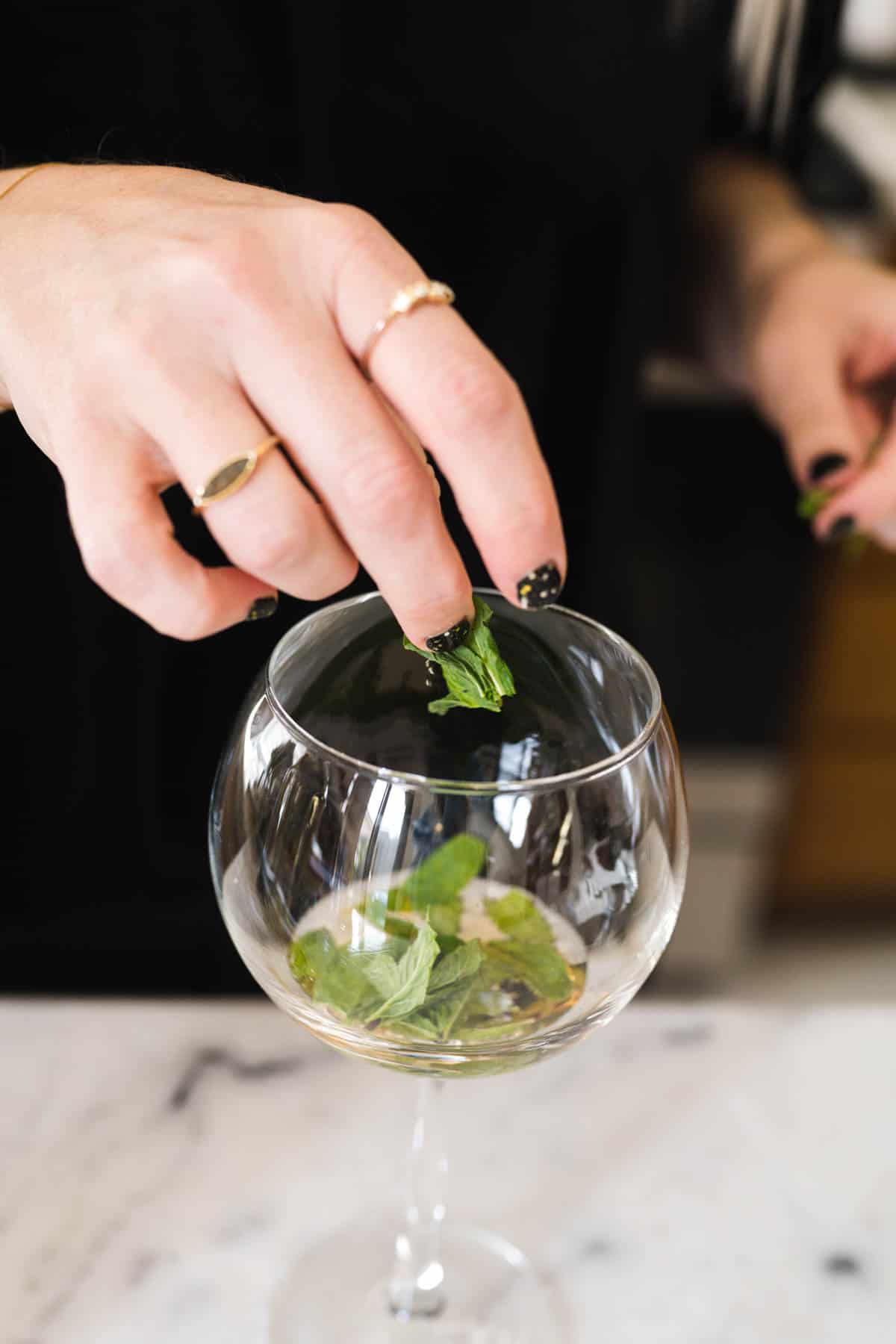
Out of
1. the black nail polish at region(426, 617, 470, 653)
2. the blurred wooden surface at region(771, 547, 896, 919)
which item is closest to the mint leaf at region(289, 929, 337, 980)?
the black nail polish at region(426, 617, 470, 653)

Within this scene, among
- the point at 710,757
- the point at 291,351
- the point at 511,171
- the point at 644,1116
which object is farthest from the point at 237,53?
the point at 710,757

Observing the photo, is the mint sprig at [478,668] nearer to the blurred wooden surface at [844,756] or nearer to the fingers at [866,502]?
the fingers at [866,502]

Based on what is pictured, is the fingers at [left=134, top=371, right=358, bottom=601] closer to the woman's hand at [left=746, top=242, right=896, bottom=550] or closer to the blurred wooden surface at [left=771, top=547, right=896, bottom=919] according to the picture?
the woman's hand at [left=746, top=242, right=896, bottom=550]

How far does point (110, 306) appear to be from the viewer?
0.41 meters

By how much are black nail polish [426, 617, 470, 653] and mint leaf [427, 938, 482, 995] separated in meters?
0.10

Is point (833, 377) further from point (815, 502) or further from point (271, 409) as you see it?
point (271, 409)

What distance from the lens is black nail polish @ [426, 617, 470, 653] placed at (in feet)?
1.46

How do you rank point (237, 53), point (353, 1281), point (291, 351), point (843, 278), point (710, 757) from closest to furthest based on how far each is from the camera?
point (291, 351)
point (353, 1281)
point (237, 53)
point (843, 278)
point (710, 757)

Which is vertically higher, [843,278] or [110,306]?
[110,306]

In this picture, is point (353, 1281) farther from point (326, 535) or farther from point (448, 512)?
point (448, 512)

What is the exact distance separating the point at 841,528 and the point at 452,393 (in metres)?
0.45

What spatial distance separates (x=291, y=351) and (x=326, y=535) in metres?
0.06

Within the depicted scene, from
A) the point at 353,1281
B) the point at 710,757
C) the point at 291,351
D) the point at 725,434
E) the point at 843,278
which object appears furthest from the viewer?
the point at 710,757

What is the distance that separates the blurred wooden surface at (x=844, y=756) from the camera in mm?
1531
